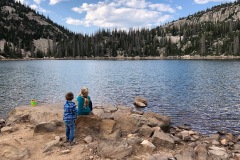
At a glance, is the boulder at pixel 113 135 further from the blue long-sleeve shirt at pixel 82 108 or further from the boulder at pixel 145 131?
the boulder at pixel 145 131

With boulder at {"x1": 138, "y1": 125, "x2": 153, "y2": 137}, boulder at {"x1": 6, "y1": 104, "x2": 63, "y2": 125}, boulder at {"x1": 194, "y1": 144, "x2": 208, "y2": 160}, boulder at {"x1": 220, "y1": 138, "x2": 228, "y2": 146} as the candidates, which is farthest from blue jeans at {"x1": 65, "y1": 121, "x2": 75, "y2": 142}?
boulder at {"x1": 220, "y1": 138, "x2": 228, "y2": 146}

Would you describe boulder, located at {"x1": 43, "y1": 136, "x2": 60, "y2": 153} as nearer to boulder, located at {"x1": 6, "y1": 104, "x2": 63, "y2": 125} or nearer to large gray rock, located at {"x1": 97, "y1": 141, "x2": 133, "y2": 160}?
large gray rock, located at {"x1": 97, "y1": 141, "x2": 133, "y2": 160}

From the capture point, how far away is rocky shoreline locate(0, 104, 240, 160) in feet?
47.4

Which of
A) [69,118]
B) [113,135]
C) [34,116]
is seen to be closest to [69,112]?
[69,118]

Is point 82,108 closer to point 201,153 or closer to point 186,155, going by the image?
point 186,155

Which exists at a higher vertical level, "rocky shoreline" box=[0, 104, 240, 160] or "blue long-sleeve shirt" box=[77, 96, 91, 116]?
"blue long-sleeve shirt" box=[77, 96, 91, 116]

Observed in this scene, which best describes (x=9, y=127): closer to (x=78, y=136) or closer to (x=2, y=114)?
(x=78, y=136)

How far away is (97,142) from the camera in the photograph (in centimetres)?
1562

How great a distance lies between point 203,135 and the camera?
930 inches

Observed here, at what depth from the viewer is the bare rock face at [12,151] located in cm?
1434

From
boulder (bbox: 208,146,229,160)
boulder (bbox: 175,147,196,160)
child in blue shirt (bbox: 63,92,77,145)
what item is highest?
child in blue shirt (bbox: 63,92,77,145)

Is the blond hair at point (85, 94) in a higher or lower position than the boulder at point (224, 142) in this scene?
higher

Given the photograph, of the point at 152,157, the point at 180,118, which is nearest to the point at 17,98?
the point at 180,118

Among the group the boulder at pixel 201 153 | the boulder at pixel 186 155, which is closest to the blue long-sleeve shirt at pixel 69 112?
the boulder at pixel 186 155
